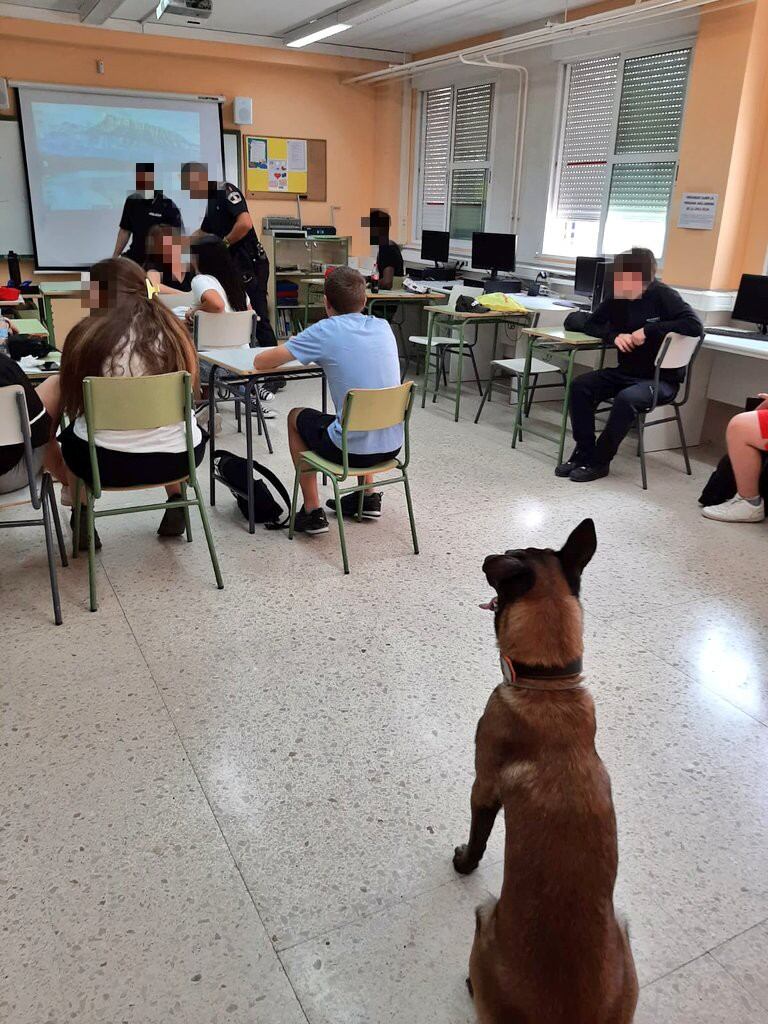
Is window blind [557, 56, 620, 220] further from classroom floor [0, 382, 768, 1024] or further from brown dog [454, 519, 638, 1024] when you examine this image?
brown dog [454, 519, 638, 1024]

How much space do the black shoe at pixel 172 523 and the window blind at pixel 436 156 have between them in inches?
224

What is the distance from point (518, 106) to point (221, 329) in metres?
4.01

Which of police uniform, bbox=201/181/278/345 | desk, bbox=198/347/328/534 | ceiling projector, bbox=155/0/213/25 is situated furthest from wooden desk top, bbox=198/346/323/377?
ceiling projector, bbox=155/0/213/25

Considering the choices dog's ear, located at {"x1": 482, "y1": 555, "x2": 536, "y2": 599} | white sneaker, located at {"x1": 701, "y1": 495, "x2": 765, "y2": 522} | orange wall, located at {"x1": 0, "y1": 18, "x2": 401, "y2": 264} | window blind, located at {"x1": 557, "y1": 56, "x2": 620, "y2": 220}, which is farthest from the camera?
orange wall, located at {"x1": 0, "y1": 18, "x2": 401, "y2": 264}

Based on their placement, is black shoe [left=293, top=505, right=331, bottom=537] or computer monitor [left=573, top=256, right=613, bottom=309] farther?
computer monitor [left=573, top=256, right=613, bottom=309]

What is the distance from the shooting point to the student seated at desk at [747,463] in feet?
12.0

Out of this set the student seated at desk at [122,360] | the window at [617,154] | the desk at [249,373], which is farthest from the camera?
the window at [617,154]

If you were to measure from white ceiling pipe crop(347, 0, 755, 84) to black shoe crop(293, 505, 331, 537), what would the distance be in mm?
3726

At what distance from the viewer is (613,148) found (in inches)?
228

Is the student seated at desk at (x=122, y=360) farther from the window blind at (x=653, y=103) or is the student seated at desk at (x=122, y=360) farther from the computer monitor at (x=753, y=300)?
the window blind at (x=653, y=103)

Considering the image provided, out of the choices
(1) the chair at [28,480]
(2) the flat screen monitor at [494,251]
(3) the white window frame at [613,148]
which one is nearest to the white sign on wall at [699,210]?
(3) the white window frame at [613,148]

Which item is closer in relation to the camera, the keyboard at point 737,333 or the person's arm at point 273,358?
the person's arm at point 273,358

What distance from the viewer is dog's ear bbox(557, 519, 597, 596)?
1.28 metres

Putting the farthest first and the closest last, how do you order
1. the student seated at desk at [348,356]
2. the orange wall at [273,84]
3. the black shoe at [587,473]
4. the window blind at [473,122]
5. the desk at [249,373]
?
the window blind at [473,122] < the orange wall at [273,84] < the black shoe at [587,473] < the desk at [249,373] < the student seated at desk at [348,356]
